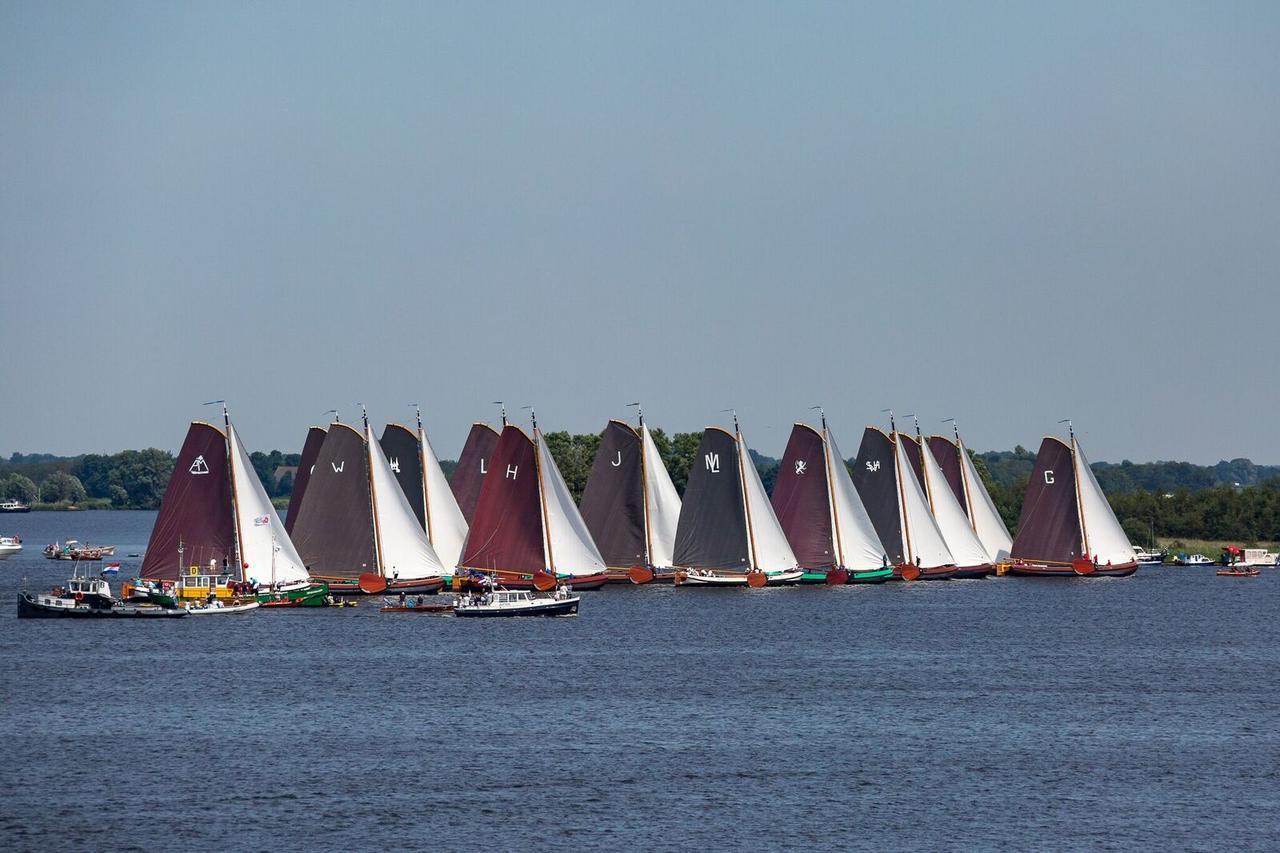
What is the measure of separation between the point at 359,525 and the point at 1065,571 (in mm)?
53189

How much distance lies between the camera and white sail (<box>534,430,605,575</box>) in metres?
120

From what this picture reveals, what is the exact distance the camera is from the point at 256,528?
112062 mm

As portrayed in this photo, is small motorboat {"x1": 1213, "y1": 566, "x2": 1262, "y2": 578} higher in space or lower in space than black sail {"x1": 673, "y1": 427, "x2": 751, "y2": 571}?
lower

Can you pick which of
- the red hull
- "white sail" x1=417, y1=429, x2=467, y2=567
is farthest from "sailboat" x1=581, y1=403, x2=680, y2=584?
the red hull

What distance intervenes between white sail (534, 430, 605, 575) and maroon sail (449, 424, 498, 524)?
16.8m

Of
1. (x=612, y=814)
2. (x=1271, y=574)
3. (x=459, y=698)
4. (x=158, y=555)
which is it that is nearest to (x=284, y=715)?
(x=459, y=698)

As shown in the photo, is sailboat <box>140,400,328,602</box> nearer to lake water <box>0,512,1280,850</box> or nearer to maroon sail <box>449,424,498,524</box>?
lake water <box>0,512,1280,850</box>

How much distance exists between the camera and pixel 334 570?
12162cm

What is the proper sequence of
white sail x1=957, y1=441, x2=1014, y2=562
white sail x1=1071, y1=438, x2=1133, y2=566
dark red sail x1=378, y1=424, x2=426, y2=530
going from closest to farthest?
dark red sail x1=378, y1=424, x2=426, y2=530 < white sail x1=1071, y1=438, x2=1133, y2=566 < white sail x1=957, y1=441, x2=1014, y2=562

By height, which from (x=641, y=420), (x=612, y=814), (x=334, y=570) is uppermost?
(x=641, y=420)

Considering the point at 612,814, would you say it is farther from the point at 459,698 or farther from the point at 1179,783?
the point at 459,698

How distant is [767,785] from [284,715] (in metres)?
21.2

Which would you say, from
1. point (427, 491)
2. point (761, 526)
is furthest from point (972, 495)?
point (427, 491)

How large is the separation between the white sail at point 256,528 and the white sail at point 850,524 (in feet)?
128
